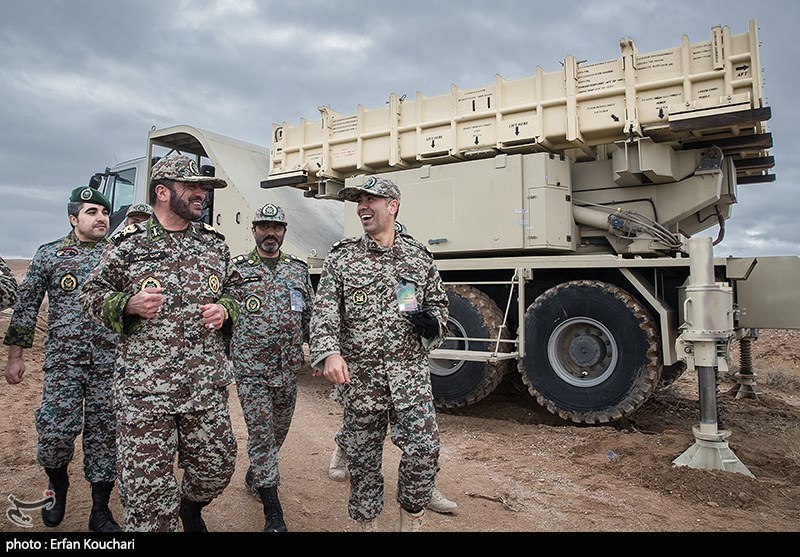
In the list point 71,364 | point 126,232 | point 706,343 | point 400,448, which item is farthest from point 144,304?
point 706,343

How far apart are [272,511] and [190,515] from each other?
55 centimetres

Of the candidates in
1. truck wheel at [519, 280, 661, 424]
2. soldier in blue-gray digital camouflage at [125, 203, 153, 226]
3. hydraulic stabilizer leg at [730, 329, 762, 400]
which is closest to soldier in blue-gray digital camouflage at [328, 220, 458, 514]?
truck wheel at [519, 280, 661, 424]

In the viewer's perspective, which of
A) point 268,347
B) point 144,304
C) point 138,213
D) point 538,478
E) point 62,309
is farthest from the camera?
point 138,213

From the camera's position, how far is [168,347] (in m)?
2.50

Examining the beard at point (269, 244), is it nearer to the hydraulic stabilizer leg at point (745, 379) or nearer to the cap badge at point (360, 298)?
the cap badge at point (360, 298)

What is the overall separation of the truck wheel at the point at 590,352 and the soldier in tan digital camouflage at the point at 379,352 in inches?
115

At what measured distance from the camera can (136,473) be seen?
→ 2375 mm

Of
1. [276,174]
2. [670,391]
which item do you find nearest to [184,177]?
[276,174]

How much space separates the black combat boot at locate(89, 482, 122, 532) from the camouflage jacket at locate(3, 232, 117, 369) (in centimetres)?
67

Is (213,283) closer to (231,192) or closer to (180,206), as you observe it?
(180,206)

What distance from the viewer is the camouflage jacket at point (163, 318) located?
2.44m

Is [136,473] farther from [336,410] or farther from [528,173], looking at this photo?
[528,173]

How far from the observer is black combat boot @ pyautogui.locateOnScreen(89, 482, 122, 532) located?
124 inches

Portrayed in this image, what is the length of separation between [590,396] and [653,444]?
29.6 inches
